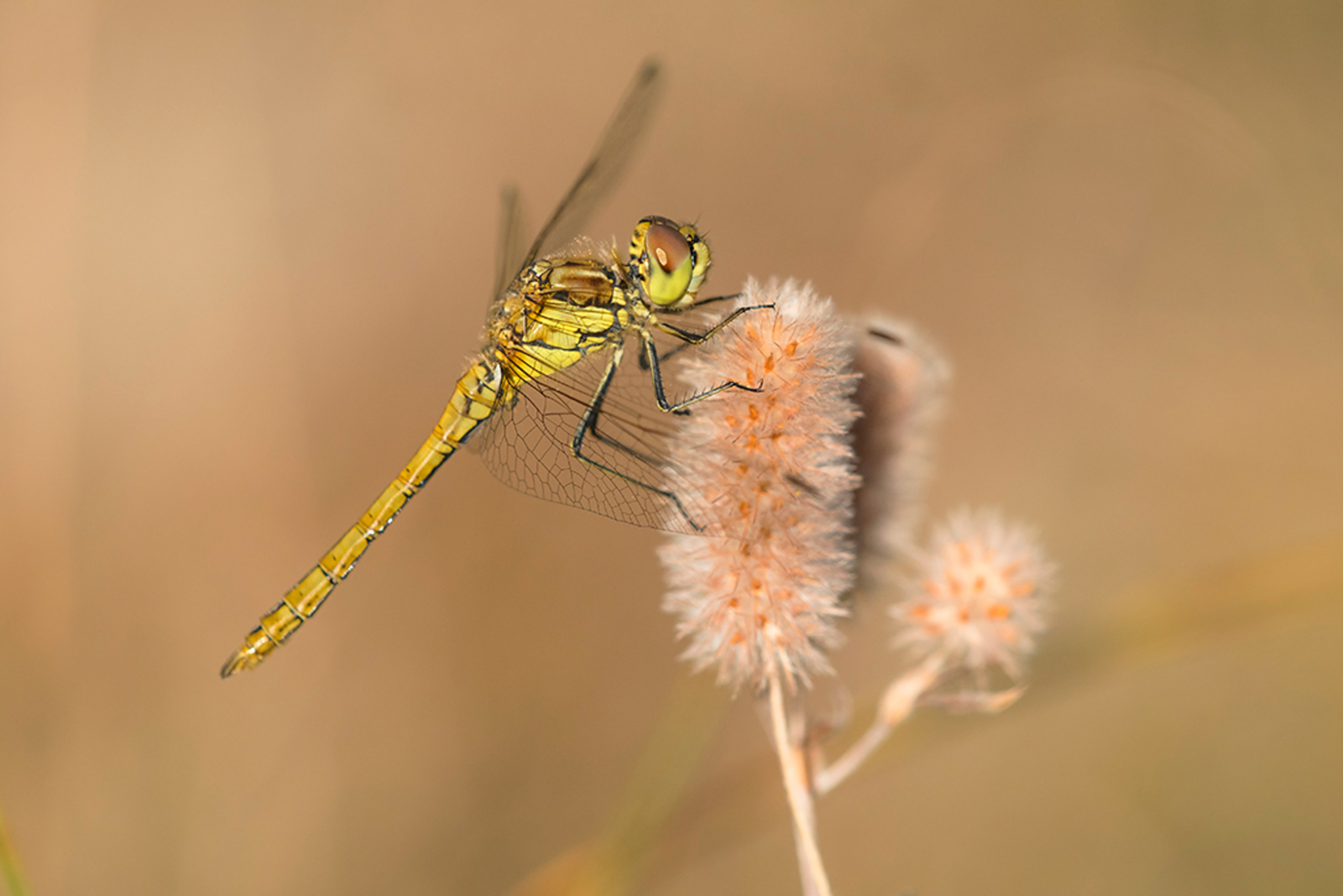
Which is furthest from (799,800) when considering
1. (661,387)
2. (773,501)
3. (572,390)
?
(572,390)

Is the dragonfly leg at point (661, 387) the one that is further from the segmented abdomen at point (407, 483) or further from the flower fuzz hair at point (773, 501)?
the segmented abdomen at point (407, 483)

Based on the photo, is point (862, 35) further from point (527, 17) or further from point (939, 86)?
point (527, 17)

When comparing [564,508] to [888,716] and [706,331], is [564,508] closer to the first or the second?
[706,331]

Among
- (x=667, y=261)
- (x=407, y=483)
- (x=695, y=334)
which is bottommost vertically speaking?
(x=407, y=483)

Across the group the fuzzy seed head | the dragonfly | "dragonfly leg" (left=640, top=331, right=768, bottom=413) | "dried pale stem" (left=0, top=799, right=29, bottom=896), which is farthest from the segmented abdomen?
the fuzzy seed head

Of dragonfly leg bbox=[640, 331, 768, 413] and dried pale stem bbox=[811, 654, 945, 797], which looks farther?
dragonfly leg bbox=[640, 331, 768, 413]

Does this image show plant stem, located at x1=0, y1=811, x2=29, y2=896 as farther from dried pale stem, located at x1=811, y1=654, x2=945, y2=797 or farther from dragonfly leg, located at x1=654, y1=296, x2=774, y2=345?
dragonfly leg, located at x1=654, y1=296, x2=774, y2=345
